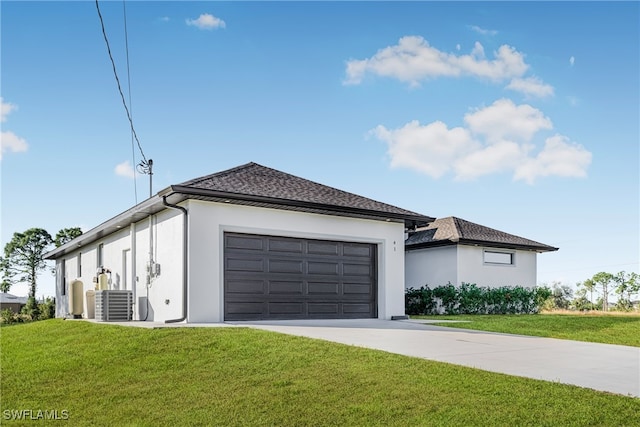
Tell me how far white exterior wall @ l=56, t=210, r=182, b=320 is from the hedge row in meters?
9.91

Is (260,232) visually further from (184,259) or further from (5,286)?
(5,286)

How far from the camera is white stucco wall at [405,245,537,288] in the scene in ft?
68.6

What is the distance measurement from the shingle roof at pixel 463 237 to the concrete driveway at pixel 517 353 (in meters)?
9.31

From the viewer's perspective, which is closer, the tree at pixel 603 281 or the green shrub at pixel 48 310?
the green shrub at pixel 48 310

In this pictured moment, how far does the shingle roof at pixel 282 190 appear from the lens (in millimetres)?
13148

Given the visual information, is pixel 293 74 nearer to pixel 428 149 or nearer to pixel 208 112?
pixel 208 112

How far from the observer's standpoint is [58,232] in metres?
38.6

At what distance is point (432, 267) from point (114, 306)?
38.7 feet

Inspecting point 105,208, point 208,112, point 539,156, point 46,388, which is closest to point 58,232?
point 105,208

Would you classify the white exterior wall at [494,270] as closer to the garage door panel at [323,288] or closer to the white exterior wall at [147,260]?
the garage door panel at [323,288]

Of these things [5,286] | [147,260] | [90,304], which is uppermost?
[147,260]

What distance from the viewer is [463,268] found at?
20.9m

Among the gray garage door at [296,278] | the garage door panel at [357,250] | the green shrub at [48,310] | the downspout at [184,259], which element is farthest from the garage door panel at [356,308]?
the green shrub at [48,310]

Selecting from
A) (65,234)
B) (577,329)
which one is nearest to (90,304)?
(577,329)
